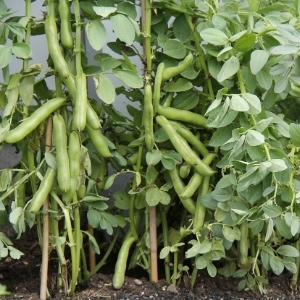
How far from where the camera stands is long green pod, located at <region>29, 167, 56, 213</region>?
1.58m

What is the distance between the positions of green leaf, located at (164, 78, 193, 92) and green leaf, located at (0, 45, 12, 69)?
1.39 feet

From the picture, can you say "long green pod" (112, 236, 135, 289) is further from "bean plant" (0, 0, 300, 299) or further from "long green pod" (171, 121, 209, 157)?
"long green pod" (171, 121, 209, 157)

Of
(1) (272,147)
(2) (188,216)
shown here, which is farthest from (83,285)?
(1) (272,147)

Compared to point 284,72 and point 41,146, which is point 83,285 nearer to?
point 41,146

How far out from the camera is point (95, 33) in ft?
5.16

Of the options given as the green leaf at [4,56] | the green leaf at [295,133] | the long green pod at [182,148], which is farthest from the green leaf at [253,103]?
the green leaf at [4,56]

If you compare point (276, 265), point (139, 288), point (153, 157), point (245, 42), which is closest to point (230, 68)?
point (245, 42)

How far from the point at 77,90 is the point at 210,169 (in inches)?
15.6

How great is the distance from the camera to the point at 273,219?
1.54 metres

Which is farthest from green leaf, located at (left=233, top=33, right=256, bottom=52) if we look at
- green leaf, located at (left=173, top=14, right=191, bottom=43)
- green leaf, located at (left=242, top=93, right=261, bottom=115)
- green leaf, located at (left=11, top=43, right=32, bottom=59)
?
green leaf, located at (left=11, top=43, right=32, bottom=59)

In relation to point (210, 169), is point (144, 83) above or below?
above

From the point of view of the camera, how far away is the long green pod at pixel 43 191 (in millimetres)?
1581

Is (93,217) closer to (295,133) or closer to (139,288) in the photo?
(139,288)

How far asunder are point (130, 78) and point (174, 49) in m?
0.16
